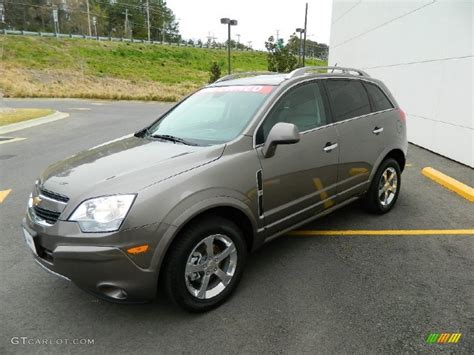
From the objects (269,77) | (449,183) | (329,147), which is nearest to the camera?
(329,147)

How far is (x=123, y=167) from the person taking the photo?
2.80 m

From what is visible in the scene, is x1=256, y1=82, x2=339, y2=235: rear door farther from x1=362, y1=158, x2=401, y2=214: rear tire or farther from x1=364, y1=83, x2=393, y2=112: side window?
x1=364, y1=83, x2=393, y2=112: side window

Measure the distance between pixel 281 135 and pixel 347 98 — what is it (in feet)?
5.03

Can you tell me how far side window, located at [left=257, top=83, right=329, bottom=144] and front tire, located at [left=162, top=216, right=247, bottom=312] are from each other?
0.84 meters

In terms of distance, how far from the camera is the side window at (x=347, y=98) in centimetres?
397

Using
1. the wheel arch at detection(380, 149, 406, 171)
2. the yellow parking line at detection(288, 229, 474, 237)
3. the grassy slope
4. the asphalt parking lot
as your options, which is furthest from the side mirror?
the grassy slope

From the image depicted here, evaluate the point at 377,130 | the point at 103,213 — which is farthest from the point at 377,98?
the point at 103,213

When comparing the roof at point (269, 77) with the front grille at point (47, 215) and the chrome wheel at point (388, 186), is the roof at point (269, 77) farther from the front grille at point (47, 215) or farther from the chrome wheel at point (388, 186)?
the front grille at point (47, 215)

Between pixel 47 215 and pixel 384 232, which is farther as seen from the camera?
pixel 384 232

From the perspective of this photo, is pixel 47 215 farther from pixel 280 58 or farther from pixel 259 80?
pixel 280 58

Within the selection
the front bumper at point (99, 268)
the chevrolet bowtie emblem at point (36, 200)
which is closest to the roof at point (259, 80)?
the front bumper at point (99, 268)

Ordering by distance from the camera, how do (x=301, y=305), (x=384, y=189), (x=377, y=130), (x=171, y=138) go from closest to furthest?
(x=301, y=305), (x=171, y=138), (x=377, y=130), (x=384, y=189)

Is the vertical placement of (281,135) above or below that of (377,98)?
below

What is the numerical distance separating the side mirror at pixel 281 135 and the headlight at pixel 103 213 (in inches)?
47.0
